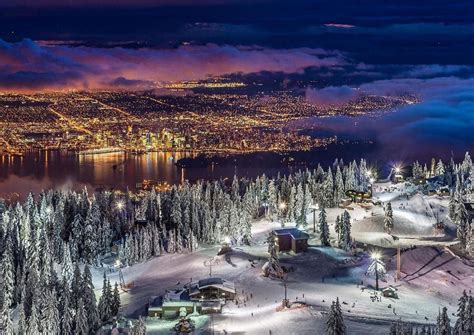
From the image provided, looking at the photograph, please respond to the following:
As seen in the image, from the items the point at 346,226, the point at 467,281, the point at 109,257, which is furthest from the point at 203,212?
the point at 467,281

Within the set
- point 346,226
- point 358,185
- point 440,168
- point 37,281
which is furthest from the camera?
point 440,168

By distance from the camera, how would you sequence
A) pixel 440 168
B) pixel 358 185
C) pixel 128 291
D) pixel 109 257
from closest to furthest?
1. pixel 128 291
2. pixel 109 257
3. pixel 358 185
4. pixel 440 168

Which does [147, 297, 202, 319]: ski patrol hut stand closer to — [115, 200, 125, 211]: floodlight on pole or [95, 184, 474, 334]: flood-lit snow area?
[95, 184, 474, 334]: flood-lit snow area

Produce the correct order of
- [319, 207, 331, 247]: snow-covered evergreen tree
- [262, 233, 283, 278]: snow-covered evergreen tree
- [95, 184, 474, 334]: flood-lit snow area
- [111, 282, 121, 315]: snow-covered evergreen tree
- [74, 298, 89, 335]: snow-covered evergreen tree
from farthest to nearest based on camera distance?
[319, 207, 331, 247]: snow-covered evergreen tree → [262, 233, 283, 278]: snow-covered evergreen tree → [111, 282, 121, 315]: snow-covered evergreen tree → [74, 298, 89, 335]: snow-covered evergreen tree → [95, 184, 474, 334]: flood-lit snow area

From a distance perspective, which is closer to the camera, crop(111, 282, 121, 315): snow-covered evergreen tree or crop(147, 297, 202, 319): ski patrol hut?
crop(147, 297, 202, 319): ski patrol hut

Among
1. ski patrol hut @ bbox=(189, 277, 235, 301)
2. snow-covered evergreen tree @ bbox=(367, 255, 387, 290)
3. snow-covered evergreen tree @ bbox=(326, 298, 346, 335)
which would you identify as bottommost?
ski patrol hut @ bbox=(189, 277, 235, 301)

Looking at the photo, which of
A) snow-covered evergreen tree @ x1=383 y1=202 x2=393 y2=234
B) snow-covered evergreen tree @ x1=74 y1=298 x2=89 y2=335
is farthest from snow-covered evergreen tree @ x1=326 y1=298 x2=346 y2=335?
snow-covered evergreen tree @ x1=383 y1=202 x2=393 y2=234

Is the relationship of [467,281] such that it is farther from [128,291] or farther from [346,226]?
[128,291]
